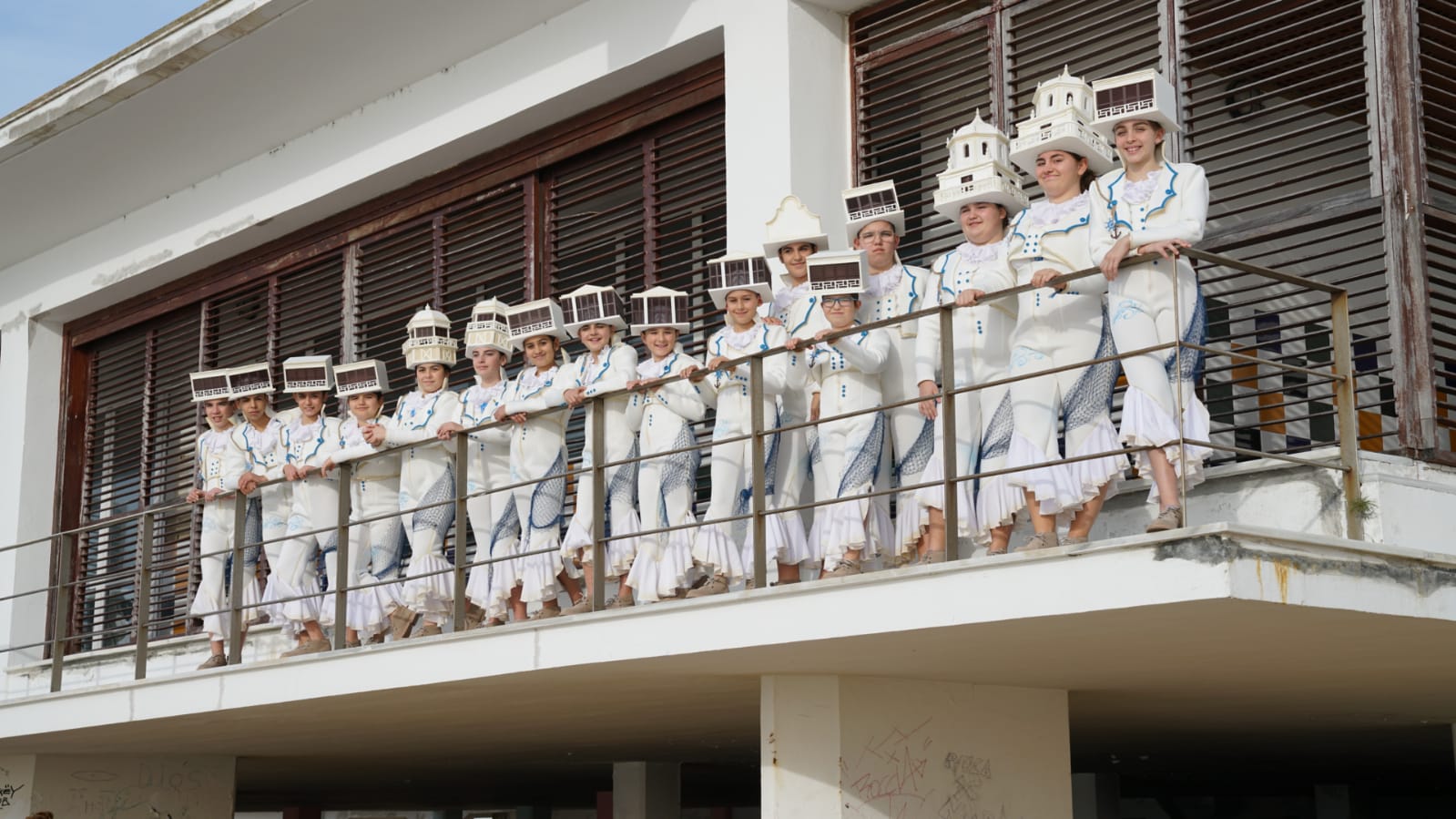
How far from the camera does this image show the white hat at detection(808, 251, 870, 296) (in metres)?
7.72

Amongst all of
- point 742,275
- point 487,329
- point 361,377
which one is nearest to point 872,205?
point 742,275

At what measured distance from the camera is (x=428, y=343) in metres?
10.3

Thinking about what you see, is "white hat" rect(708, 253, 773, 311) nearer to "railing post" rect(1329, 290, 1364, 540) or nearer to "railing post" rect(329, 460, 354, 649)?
"railing post" rect(329, 460, 354, 649)

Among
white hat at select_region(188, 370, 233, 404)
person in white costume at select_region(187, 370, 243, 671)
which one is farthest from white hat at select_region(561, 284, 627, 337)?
white hat at select_region(188, 370, 233, 404)

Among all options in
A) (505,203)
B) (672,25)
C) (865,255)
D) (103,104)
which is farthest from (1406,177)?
(103,104)

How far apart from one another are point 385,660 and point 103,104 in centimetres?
655

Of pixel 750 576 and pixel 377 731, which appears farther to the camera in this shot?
pixel 377 731

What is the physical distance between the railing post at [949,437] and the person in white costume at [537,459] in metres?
2.56

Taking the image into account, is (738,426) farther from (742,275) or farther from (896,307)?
(896,307)

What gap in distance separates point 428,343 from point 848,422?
3346 mm

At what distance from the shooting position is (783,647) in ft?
24.3

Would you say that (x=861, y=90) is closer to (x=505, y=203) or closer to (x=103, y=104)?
(x=505, y=203)

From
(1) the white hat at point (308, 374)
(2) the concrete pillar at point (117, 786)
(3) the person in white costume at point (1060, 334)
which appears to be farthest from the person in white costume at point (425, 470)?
(2) the concrete pillar at point (117, 786)

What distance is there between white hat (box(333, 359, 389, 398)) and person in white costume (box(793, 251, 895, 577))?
134 inches
